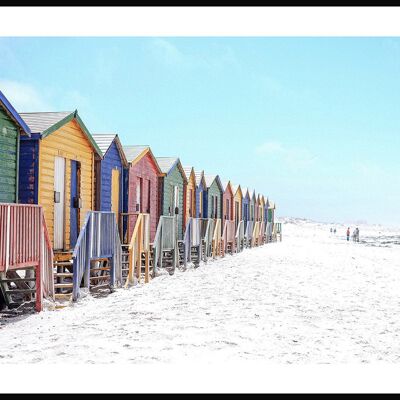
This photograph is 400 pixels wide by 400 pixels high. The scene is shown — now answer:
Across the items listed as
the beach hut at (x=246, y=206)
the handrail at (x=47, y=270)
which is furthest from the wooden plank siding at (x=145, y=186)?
the beach hut at (x=246, y=206)

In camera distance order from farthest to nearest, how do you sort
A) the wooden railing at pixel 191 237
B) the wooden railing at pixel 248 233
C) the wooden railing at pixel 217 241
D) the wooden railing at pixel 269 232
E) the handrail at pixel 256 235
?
the wooden railing at pixel 269 232, the handrail at pixel 256 235, the wooden railing at pixel 248 233, the wooden railing at pixel 217 241, the wooden railing at pixel 191 237

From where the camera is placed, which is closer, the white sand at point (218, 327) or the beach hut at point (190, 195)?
the white sand at point (218, 327)

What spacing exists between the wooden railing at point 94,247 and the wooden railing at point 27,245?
2.61ft

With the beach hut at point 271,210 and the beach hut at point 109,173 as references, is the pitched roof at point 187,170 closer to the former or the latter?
the beach hut at point 109,173

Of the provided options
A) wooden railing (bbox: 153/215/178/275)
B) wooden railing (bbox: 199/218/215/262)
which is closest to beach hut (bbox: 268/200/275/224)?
wooden railing (bbox: 199/218/215/262)

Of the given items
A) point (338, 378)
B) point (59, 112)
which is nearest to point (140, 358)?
point (338, 378)

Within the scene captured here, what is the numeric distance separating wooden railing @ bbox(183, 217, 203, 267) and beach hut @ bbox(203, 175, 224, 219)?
20.4ft

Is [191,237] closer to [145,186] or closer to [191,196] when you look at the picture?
[145,186]

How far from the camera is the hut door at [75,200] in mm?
13117

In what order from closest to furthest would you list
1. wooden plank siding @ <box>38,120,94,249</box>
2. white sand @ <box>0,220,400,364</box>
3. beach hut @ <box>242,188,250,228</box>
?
white sand @ <box>0,220,400,364</box> → wooden plank siding @ <box>38,120,94,249</box> → beach hut @ <box>242,188,250,228</box>

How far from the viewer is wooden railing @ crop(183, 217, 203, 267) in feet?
65.0

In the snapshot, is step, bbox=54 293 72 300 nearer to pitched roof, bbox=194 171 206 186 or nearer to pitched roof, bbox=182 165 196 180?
pitched roof, bbox=182 165 196 180

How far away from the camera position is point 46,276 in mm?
10008
